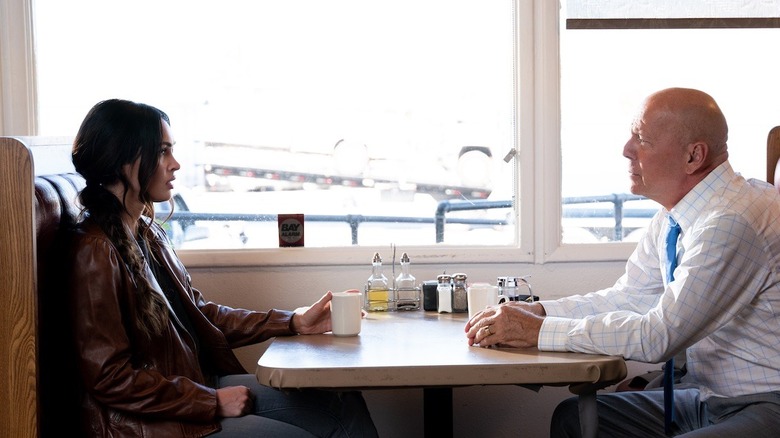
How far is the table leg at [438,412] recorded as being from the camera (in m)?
2.25

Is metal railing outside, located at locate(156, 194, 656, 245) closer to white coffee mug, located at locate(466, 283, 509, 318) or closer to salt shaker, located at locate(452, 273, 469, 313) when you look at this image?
salt shaker, located at locate(452, 273, 469, 313)

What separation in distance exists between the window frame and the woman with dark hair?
1.67 feet

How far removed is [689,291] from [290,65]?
63.0 inches

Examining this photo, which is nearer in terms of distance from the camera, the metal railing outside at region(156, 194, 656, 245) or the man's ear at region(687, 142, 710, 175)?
the man's ear at region(687, 142, 710, 175)

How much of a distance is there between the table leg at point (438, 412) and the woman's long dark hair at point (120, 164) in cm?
Answer: 71

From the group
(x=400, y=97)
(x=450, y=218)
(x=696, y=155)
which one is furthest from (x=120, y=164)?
(x=696, y=155)

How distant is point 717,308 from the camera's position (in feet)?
6.29

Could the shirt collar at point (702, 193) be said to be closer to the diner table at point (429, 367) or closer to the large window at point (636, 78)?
the diner table at point (429, 367)

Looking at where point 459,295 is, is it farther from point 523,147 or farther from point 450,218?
point 523,147

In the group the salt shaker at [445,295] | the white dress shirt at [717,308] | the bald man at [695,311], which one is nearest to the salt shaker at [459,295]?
the salt shaker at [445,295]

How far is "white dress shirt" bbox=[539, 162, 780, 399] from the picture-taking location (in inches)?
74.9

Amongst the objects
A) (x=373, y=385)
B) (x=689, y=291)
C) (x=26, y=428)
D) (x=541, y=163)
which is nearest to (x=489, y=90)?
(x=541, y=163)

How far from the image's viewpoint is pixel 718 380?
2.05 m

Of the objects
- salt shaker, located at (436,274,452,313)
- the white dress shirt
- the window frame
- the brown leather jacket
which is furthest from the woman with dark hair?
the white dress shirt
